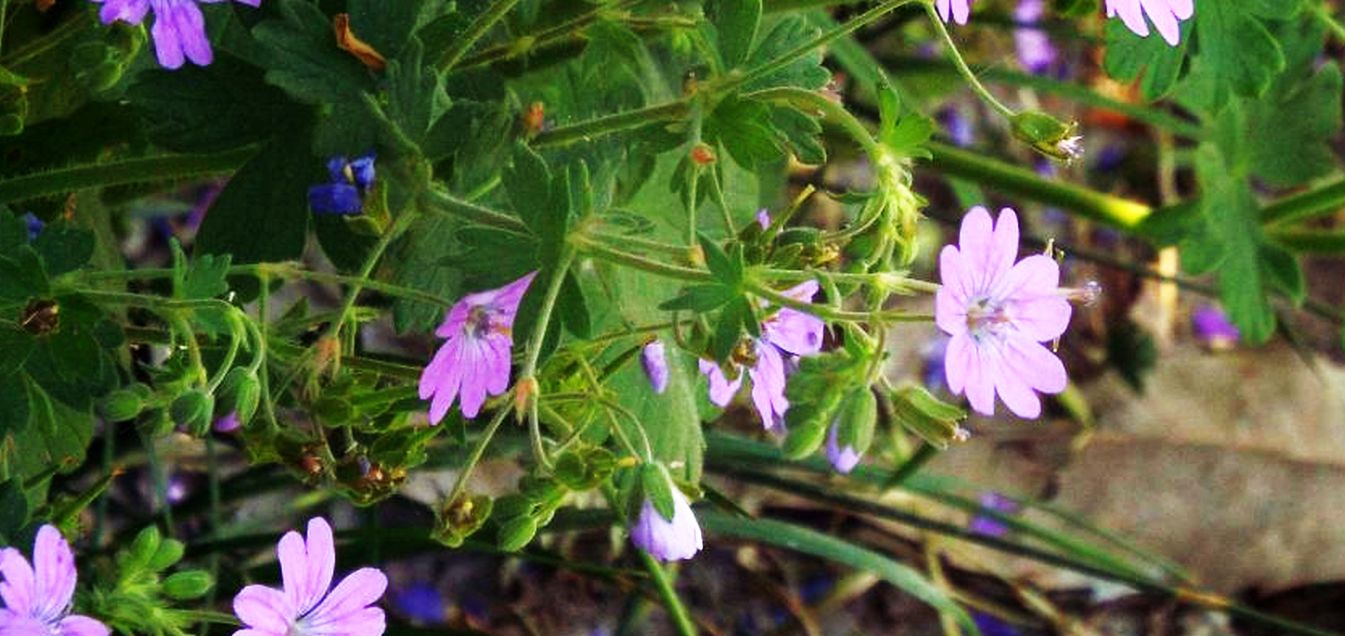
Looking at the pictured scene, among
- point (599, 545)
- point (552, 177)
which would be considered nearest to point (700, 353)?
point (552, 177)

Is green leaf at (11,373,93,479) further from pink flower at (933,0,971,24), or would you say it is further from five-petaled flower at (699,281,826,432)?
pink flower at (933,0,971,24)

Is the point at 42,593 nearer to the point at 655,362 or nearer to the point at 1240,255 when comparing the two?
the point at 655,362

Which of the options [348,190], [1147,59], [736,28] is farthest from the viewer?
[1147,59]

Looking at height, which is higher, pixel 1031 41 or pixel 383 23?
pixel 1031 41

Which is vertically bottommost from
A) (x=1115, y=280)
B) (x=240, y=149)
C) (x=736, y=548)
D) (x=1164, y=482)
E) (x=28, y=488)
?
(x=28, y=488)

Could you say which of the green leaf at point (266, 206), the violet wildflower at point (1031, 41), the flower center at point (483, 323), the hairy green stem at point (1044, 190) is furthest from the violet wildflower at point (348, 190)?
the violet wildflower at point (1031, 41)

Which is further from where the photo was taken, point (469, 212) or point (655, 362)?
point (655, 362)

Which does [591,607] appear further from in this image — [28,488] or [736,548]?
[28,488]

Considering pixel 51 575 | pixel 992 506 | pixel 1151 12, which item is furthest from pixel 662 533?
pixel 992 506
